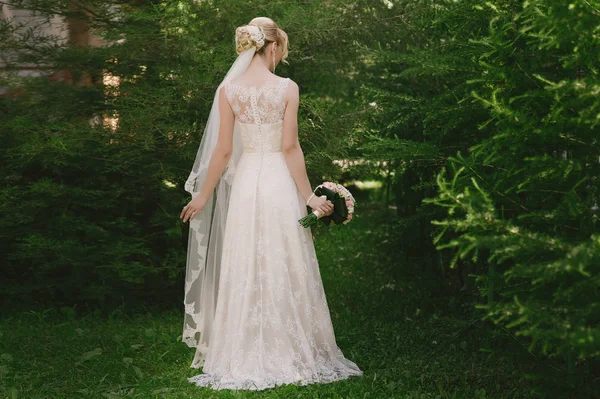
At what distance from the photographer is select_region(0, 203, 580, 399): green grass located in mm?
4781

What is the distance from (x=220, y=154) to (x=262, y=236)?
0.62 metres

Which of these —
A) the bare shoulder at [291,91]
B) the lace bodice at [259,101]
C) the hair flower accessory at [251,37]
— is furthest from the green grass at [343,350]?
the hair flower accessory at [251,37]

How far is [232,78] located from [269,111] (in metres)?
0.34

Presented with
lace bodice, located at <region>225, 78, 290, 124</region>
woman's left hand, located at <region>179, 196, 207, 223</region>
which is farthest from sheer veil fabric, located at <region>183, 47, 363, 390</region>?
woman's left hand, located at <region>179, 196, 207, 223</region>

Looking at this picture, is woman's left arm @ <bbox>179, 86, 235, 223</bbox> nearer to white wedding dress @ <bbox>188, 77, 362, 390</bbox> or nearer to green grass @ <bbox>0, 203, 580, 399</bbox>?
white wedding dress @ <bbox>188, 77, 362, 390</bbox>

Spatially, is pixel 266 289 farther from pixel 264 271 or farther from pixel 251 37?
pixel 251 37

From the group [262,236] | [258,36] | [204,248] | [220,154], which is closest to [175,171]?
[204,248]

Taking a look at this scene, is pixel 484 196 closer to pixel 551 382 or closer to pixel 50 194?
pixel 551 382

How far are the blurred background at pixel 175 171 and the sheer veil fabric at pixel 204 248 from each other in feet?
1.22

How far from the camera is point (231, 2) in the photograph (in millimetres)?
6445

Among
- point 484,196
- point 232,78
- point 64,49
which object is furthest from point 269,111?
point 64,49

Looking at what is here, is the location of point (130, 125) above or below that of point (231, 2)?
below

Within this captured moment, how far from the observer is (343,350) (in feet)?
18.6

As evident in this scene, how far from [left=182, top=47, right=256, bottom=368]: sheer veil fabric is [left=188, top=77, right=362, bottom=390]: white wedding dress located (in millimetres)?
165
